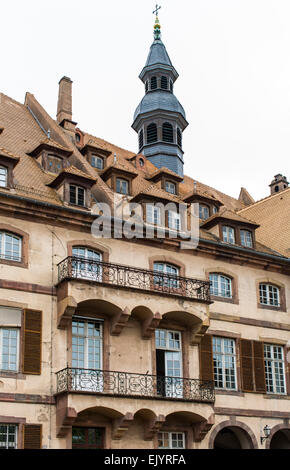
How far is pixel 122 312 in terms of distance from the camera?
24984 mm

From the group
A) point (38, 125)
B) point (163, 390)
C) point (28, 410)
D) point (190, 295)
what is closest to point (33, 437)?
point (28, 410)

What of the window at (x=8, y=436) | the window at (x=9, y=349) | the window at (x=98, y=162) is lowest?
the window at (x=8, y=436)

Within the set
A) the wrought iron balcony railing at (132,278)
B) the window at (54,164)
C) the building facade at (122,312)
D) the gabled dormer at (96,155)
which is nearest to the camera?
the building facade at (122,312)

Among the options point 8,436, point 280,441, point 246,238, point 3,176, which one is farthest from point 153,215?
point 280,441

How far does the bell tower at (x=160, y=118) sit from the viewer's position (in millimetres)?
39438

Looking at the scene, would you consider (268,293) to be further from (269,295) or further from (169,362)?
(169,362)

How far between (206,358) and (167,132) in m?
16.4

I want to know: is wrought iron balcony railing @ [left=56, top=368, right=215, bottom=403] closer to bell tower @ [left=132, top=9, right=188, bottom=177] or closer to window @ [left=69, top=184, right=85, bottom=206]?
window @ [left=69, top=184, right=85, bottom=206]

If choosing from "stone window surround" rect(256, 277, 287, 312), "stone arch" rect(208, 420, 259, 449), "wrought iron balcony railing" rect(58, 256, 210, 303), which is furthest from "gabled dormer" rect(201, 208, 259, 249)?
"stone arch" rect(208, 420, 259, 449)

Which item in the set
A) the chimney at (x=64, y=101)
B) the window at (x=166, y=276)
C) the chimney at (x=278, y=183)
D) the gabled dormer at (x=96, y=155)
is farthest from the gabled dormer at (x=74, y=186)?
the chimney at (x=278, y=183)

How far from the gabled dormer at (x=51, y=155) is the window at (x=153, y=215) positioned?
3.71 metres

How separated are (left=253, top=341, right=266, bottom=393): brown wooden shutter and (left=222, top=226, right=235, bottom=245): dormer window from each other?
4.53 metres

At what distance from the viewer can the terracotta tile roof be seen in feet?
111

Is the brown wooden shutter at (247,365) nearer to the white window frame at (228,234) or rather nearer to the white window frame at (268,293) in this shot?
the white window frame at (268,293)
